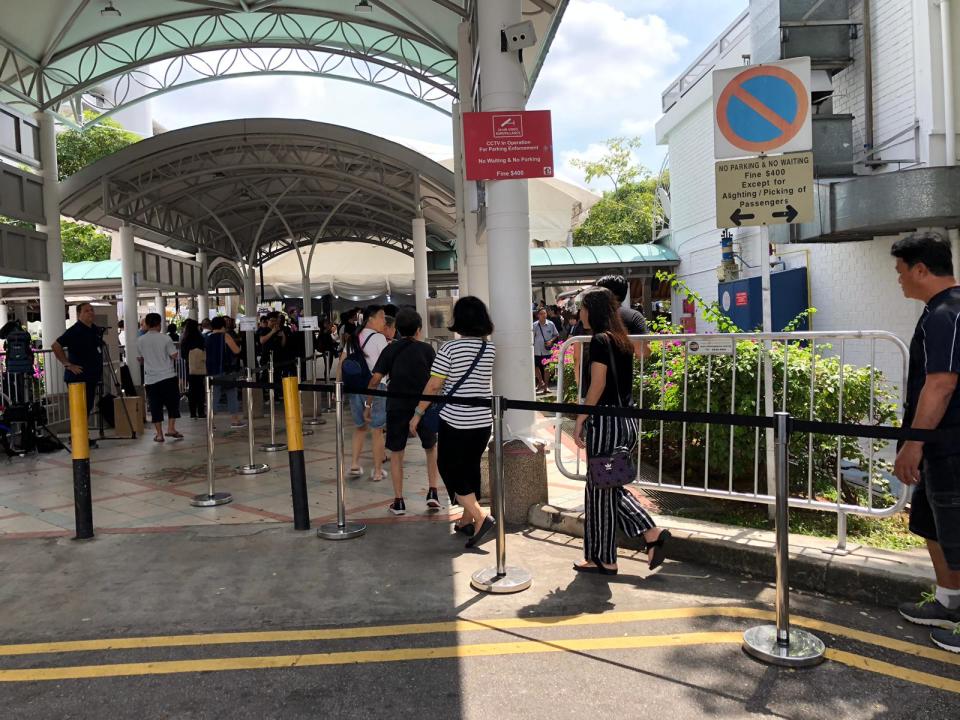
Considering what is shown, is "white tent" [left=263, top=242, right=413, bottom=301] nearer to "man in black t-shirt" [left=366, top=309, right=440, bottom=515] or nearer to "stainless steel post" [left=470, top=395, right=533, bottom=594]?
"man in black t-shirt" [left=366, top=309, right=440, bottom=515]

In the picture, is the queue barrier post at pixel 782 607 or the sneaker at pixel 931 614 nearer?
the queue barrier post at pixel 782 607

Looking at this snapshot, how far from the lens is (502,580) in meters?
4.59

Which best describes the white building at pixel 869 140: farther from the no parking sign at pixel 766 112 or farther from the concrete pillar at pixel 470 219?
the no parking sign at pixel 766 112

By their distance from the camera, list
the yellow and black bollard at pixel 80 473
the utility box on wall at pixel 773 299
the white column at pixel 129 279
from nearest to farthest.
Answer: the yellow and black bollard at pixel 80 473 → the utility box on wall at pixel 773 299 → the white column at pixel 129 279

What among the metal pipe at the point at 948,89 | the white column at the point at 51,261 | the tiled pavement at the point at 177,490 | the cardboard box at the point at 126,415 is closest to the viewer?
the tiled pavement at the point at 177,490

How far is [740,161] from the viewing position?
16.8 ft

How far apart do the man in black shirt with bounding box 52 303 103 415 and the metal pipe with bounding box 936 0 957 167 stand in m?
11.3

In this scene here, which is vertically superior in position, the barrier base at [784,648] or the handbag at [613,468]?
the handbag at [613,468]

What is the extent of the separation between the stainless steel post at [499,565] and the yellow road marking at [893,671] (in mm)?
1755

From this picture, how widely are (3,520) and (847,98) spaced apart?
12.2 meters

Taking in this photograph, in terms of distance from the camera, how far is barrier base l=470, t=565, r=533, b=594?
4.50 metres

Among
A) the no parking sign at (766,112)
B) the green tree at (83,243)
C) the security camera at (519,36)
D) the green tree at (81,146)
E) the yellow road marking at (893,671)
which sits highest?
the green tree at (81,146)

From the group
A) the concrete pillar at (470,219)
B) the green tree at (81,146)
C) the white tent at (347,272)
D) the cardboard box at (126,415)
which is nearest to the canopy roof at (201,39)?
the concrete pillar at (470,219)

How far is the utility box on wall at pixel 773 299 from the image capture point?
13.6m
